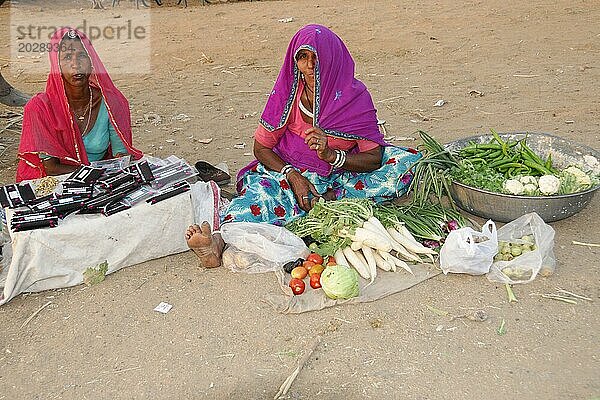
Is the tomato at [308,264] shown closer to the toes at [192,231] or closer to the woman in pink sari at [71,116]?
the toes at [192,231]

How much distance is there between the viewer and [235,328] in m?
3.19

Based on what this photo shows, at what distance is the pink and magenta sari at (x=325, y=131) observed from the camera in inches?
150

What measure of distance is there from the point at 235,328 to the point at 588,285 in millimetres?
1834

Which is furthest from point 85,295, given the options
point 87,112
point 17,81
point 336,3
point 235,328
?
point 336,3

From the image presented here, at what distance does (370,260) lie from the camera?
11.5 ft

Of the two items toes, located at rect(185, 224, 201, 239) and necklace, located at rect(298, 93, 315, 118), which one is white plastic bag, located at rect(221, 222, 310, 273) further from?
necklace, located at rect(298, 93, 315, 118)

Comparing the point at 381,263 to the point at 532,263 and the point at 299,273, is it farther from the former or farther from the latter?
the point at 532,263

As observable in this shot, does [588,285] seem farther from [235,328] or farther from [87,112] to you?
[87,112]

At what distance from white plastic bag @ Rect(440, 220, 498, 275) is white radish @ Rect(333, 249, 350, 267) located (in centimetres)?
52

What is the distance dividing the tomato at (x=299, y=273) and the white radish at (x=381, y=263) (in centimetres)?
40

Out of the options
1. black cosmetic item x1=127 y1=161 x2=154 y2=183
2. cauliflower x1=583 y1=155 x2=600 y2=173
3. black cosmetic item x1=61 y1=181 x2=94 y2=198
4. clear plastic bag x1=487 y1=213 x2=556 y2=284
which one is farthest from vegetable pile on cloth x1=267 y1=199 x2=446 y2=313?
cauliflower x1=583 y1=155 x2=600 y2=173

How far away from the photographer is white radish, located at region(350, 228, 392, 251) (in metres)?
3.51

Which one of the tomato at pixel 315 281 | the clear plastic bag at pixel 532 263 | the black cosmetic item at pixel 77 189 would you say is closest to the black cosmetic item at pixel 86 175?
the black cosmetic item at pixel 77 189

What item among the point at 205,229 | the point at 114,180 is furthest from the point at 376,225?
the point at 114,180
